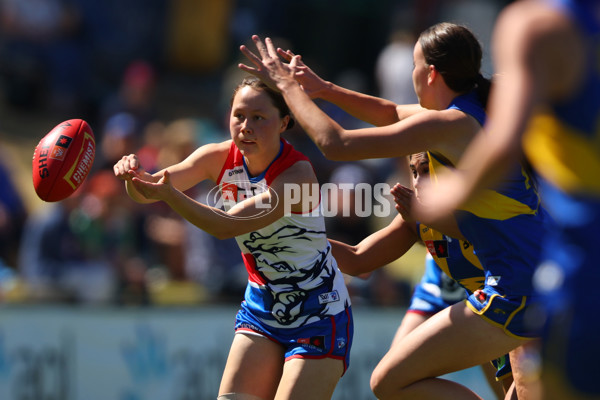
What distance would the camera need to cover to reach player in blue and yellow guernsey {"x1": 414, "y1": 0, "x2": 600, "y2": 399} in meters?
2.46

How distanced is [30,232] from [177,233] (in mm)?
1482

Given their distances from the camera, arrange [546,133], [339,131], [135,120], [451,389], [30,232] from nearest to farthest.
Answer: [546,133]
[339,131]
[451,389]
[30,232]
[135,120]

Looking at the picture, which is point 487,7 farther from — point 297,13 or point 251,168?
point 251,168

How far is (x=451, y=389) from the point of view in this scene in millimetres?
4121

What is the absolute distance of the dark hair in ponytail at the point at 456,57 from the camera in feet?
13.0

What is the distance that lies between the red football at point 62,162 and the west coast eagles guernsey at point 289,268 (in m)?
0.83

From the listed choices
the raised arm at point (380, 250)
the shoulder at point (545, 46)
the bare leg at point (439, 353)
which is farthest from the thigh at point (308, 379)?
the shoulder at point (545, 46)

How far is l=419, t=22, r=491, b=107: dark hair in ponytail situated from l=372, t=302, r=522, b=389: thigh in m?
1.00

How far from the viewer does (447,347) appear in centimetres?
394

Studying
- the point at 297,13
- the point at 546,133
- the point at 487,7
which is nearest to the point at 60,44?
the point at 297,13

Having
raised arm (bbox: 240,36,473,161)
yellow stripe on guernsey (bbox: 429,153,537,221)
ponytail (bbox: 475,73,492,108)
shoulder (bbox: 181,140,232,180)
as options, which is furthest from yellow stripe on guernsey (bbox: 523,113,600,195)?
shoulder (bbox: 181,140,232,180)

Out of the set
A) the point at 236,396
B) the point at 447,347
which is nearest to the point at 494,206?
the point at 447,347

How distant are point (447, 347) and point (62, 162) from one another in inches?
82.0

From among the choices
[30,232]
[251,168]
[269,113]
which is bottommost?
[30,232]
